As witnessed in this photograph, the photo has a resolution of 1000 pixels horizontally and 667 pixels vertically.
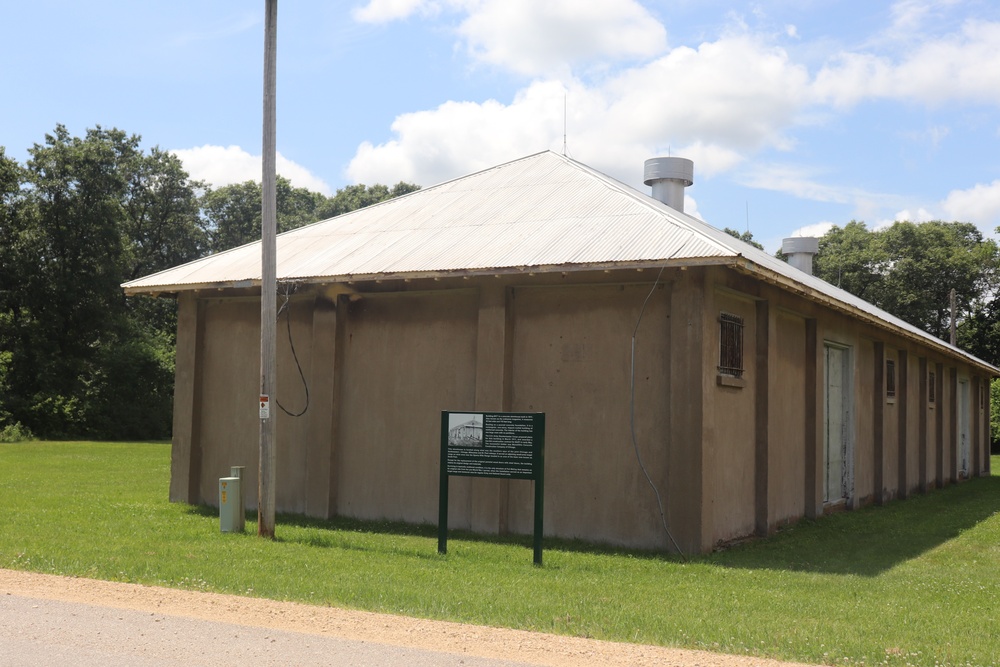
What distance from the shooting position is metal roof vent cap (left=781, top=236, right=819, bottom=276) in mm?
29391

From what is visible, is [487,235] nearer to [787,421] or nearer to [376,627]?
[787,421]

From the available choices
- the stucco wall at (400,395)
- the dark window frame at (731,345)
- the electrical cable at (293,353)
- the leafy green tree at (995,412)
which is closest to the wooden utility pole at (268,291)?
the electrical cable at (293,353)

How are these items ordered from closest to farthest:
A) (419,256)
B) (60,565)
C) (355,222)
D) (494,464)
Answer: (60,565) → (494,464) → (419,256) → (355,222)

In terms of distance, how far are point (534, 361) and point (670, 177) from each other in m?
7.87

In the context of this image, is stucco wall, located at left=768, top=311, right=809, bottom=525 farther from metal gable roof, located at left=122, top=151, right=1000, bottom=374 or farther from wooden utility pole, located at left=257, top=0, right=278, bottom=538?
wooden utility pole, located at left=257, top=0, right=278, bottom=538

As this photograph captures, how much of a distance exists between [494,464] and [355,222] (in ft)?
23.5

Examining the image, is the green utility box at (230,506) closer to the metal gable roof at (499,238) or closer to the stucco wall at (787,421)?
the metal gable roof at (499,238)

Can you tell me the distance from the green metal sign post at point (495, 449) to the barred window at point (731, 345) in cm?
314

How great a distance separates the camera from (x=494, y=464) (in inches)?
459

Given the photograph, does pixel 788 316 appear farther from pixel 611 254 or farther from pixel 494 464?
pixel 494 464

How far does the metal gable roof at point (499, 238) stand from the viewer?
12617 mm

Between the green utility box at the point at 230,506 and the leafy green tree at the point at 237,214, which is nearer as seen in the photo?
the green utility box at the point at 230,506

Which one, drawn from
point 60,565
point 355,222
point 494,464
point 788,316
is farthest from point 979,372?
point 60,565

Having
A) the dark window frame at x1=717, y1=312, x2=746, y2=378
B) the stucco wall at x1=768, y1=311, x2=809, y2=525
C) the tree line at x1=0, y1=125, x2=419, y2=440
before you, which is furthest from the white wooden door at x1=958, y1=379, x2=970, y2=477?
the tree line at x1=0, y1=125, x2=419, y2=440
